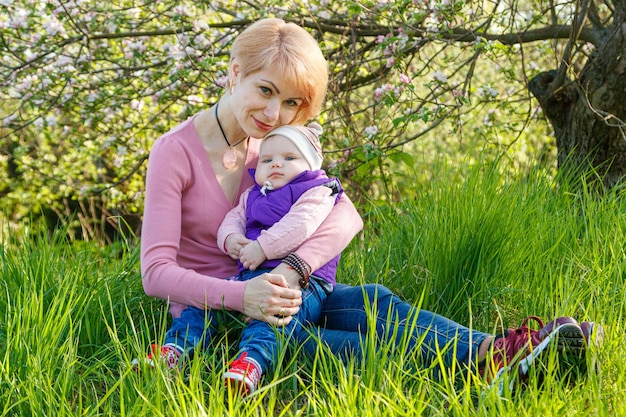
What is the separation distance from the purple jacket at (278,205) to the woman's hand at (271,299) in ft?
0.57

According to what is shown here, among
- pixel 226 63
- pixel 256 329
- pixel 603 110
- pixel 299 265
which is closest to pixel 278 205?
pixel 299 265

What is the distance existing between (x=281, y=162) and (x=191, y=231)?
1.46 ft

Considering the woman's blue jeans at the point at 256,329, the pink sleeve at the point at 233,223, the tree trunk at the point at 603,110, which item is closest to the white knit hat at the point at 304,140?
the pink sleeve at the point at 233,223

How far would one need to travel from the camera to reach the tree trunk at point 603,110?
3.97 meters

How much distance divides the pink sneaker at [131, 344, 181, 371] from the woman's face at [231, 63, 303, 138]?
0.83 meters

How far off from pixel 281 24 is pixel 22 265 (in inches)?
53.9

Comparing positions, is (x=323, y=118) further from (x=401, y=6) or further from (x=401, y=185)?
(x=401, y=185)

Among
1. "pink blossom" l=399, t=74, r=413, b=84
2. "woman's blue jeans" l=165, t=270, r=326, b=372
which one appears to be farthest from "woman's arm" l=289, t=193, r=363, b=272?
"pink blossom" l=399, t=74, r=413, b=84

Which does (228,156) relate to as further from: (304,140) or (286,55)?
(286,55)

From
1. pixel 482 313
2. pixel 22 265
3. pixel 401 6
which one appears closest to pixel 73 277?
pixel 22 265

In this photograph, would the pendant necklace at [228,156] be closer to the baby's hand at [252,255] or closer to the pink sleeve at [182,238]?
the pink sleeve at [182,238]

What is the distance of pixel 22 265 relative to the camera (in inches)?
118

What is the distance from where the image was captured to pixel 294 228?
102 inches

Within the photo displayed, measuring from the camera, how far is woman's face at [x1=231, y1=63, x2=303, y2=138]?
2.72m
